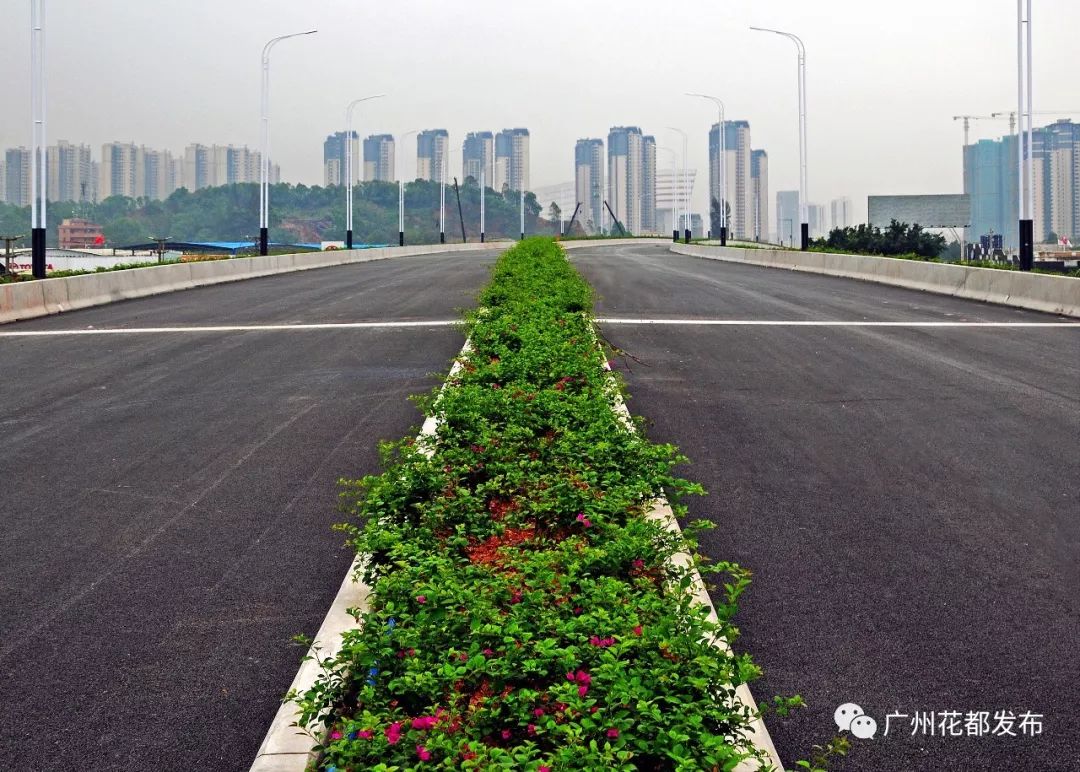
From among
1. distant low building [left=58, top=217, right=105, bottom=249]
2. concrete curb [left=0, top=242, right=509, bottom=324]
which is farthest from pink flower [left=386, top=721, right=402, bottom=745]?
distant low building [left=58, top=217, right=105, bottom=249]

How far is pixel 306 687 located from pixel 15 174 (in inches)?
7928

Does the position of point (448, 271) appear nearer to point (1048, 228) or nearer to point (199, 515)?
point (199, 515)

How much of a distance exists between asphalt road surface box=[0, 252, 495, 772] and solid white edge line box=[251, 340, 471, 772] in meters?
0.21

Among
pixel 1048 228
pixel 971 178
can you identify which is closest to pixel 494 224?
pixel 971 178

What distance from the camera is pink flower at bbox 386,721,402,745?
3.17 m

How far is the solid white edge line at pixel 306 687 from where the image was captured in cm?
369

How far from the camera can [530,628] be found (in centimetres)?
385

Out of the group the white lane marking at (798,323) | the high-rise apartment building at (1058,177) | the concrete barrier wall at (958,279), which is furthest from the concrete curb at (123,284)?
the high-rise apartment building at (1058,177)

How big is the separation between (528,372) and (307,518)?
2698mm

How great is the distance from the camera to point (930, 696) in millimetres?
4520

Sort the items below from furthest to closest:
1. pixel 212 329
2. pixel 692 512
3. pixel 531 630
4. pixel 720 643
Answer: pixel 212 329 < pixel 692 512 < pixel 720 643 < pixel 531 630

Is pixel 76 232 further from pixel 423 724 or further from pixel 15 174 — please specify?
pixel 423 724

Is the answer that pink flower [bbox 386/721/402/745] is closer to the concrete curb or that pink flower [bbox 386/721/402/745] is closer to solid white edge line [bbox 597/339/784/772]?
solid white edge line [bbox 597/339/784/772]

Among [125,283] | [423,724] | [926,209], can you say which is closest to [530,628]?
[423,724]
